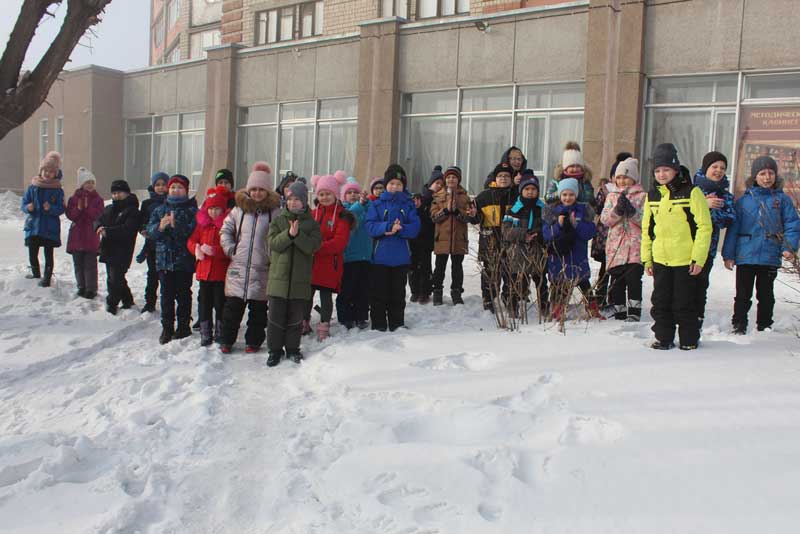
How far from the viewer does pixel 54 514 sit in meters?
3.49

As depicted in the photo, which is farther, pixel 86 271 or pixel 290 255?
pixel 86 271

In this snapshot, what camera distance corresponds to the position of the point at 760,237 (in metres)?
6.46

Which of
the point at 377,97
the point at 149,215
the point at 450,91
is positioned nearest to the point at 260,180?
the point at 149,215

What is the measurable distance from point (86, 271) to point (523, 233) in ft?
18.1

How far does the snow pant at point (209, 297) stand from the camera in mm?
6922

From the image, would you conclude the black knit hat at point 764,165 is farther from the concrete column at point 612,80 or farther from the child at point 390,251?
the concrete column at point 612,80

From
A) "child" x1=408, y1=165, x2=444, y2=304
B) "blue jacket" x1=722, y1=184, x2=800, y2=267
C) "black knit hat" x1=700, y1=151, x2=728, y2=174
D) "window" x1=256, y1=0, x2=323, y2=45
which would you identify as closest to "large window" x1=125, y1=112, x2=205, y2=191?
"window" x1=256, y1=0, x2=323, y2=45

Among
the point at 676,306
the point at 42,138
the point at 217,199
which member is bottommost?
the point at 676,306

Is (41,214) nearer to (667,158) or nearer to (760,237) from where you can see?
(667,158)

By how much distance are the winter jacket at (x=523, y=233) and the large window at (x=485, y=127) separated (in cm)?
879

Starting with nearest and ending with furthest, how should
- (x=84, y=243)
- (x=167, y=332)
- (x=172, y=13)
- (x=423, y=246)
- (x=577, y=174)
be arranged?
1. (x=167, y=332)
2. (x=577, y=174)
3. (x=423, y=246)
4. (x=84, y=243)
5. (x=172, y=13)

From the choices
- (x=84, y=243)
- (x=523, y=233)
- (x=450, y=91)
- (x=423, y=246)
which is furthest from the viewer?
(x=450, y=91)

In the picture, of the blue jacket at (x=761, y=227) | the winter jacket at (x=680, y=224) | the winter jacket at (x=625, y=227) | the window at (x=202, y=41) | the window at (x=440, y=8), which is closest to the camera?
the winter jacket at (x=680, y=224)

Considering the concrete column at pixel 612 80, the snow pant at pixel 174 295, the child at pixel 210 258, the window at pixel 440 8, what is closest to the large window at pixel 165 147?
the window at pixel 440 8
